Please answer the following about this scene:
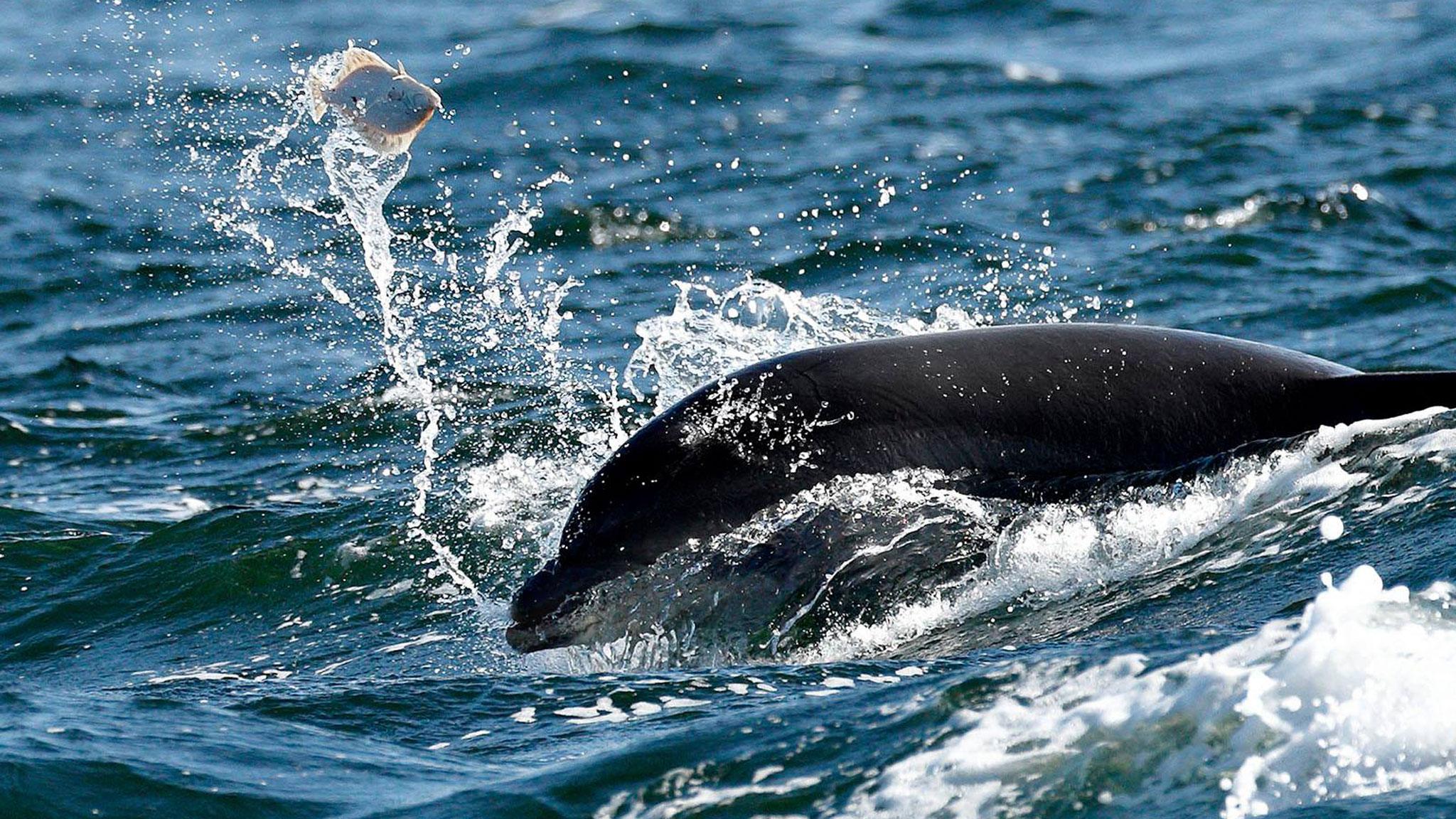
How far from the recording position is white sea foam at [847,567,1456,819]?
14.9 feet

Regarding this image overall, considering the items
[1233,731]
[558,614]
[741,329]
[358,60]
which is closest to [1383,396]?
[1233,731]

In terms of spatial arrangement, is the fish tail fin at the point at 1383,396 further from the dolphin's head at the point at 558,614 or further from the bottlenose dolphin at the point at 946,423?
the dolphin's head at the point at 558,614

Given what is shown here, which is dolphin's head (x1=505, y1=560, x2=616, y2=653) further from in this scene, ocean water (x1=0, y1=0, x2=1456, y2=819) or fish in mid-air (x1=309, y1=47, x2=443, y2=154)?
fish in mid-air (x1=309, y1=47, x2=443, y2=154)

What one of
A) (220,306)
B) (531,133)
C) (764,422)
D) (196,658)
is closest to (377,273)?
(220,306)

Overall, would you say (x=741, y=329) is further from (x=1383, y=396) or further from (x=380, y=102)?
(x=1383, y=396)

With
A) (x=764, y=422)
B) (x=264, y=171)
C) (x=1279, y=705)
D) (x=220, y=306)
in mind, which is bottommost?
(x=1279, y=705)

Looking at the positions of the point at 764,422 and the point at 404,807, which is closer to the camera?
the point at 404,807

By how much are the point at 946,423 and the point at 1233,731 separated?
6.45ft

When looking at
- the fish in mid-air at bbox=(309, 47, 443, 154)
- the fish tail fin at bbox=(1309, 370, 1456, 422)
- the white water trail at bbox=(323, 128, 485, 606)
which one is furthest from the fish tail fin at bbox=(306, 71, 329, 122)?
the fish tail fin at bbox=(1309, 370, 1456, 422)

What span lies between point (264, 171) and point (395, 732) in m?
9.37

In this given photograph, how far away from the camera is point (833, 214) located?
13.7 m

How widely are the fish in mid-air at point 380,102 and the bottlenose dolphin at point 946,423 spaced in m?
2.34

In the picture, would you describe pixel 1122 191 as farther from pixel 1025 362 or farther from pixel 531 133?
pixel 1025 362

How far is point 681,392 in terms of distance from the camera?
8.82m
